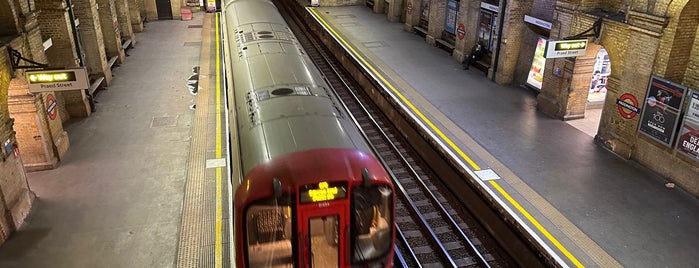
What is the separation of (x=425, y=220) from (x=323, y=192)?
15.1 ft

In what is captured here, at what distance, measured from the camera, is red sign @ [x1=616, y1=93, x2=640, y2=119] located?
39.0 ft

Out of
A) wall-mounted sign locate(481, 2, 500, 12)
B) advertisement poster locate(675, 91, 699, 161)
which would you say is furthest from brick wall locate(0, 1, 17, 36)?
wall-mounted sign locate(481, 2, 500, 12)

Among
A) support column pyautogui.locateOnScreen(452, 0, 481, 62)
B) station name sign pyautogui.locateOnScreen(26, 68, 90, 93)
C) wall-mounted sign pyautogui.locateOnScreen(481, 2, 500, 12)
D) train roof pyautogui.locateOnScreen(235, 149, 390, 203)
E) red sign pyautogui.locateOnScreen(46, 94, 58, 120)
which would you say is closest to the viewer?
train roof pyautogui.locateOnScreen(235, 149, 390, 203)

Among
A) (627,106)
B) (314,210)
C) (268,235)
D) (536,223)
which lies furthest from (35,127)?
(627,106)

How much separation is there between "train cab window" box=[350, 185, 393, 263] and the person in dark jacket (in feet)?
45.9

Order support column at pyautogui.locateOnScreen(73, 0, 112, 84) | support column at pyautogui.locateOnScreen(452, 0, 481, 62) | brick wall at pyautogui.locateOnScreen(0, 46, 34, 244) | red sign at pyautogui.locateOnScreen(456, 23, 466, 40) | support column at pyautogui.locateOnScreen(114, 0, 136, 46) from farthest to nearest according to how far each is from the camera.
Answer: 1. support column at pyautogui.locateOnScreen(114, 0, 136, 46)
2. red sign at pyautogui.locateOnScreen(456, 23, 466, 40)
3. support column at pyautogui.locateOnScreen(452, 0, 481, 62)
4. support column at pyautogui.locateOnScreen(73, 0, 112, 84)
5. brick wall at pyautogui.locateOnScreen(0, 46, 34, 244)

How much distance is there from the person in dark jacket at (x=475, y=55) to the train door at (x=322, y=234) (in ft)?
47.1

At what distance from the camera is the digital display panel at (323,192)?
18.2ft

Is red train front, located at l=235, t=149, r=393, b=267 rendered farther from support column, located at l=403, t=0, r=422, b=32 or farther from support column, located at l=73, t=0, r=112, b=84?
support column, located at l=403, t=0, r=422, b=32

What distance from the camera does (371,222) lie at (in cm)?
598

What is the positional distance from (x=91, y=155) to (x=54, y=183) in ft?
4.53

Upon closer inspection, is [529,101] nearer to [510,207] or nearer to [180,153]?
[510,207]

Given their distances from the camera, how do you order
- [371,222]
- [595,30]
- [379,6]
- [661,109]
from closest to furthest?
[371,222] → [661,109] → [595,30] → [379,6]

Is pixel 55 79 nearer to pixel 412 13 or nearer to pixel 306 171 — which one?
pixel 306 171
